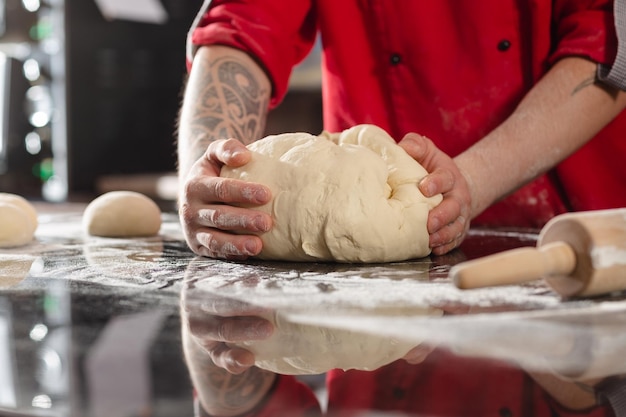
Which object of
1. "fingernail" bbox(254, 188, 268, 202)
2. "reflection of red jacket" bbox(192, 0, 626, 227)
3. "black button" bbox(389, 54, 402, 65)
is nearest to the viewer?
"fingernail" bbox(254, 188, 268, 202)

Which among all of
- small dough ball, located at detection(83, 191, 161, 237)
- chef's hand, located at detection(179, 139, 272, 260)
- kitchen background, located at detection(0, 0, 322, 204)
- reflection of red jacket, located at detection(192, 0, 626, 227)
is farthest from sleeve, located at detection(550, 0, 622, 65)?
kitchen background, located at detection(0, 0, 322, 204)

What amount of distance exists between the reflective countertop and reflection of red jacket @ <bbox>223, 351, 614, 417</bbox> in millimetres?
40

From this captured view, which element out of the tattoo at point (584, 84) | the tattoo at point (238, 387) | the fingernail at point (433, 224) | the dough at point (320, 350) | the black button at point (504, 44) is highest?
the black button at point (504, 44)

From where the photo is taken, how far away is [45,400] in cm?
53

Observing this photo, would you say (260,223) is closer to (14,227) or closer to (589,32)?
(14,227)

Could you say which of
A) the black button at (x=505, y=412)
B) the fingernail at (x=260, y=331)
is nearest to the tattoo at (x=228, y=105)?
the fingernail at (x=260, y=331)

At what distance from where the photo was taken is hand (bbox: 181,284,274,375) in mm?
644

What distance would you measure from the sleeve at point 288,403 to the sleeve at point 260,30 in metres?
1.21

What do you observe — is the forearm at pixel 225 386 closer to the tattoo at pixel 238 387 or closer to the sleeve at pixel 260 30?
the tattoo at pixel 238 387

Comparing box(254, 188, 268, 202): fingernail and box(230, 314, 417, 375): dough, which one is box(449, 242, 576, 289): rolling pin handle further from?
box(254, 188, 268, 202): fingernail

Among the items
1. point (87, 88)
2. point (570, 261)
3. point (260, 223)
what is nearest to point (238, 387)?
point (570, 261)

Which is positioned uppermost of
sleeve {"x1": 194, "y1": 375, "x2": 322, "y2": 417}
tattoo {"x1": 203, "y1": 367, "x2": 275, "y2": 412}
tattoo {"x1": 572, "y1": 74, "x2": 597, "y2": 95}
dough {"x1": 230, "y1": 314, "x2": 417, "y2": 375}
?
tattoo {"x1": 572, "y1": 74, "x2": 597, "y2": 95}

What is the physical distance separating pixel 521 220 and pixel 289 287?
964 mm

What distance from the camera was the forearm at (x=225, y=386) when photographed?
53 cm
